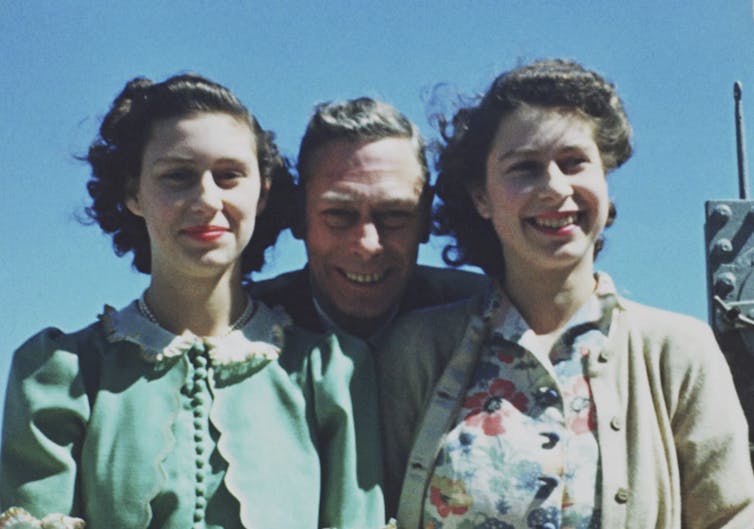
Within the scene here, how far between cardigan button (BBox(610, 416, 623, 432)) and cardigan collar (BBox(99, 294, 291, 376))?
33.6 inches

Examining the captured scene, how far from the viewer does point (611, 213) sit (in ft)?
11.1

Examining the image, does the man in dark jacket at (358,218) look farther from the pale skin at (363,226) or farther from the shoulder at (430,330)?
the shoulder at (430,330)

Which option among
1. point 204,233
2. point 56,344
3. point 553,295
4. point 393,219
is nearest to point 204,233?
point 204,233

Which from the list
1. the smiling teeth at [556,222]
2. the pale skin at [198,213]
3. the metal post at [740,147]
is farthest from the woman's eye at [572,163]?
the metal post at [740,147]

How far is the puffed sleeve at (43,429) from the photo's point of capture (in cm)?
280

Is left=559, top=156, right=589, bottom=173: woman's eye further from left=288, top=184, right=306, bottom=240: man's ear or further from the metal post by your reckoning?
the metal post

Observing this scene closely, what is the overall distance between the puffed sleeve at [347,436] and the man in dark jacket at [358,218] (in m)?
0.40

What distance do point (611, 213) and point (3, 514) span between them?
5.91 feet

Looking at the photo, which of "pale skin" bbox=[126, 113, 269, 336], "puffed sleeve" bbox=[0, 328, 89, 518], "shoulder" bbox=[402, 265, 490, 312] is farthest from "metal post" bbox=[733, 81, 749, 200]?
"puffed sleeve" bbox=[0, 328, 89, 518]

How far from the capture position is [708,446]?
9.48 ft

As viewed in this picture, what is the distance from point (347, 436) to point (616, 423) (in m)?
0.65

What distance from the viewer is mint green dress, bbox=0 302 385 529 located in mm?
2818

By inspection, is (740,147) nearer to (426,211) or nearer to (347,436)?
(426,211)

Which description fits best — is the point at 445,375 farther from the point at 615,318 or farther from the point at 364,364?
the point at 615,318
